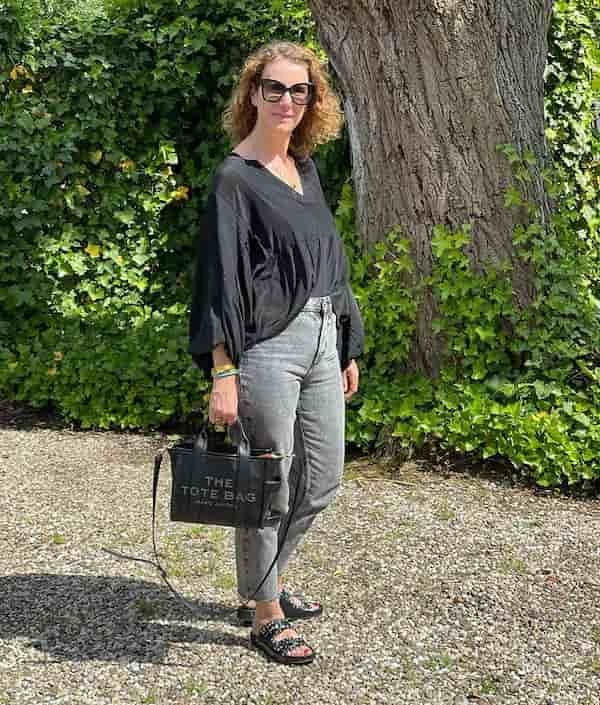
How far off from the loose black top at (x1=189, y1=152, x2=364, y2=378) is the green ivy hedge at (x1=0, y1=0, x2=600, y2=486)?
2.38 metres

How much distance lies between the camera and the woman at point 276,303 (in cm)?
304

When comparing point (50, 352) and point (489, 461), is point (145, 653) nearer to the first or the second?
point (489, 461)

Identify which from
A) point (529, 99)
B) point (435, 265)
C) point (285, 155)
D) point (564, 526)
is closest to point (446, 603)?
point (564, 526)

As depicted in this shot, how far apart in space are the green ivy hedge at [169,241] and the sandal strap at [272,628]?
2161 millimetres

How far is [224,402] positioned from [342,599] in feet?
4.05

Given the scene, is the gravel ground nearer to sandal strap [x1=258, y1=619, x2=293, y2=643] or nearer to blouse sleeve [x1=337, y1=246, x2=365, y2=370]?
sandal strap [x1=258, y1=619, x2=293, y2=643]

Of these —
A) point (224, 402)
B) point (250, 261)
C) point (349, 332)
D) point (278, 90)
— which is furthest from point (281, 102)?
point (224, 402)

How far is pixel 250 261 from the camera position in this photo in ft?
10.2

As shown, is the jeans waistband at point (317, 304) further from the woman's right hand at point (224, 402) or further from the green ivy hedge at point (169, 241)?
the green ivy hedge at point (169, 241)

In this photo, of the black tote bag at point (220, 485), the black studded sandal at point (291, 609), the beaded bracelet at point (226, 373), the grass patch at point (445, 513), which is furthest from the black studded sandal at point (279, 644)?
the grass patch at point (445, 513)

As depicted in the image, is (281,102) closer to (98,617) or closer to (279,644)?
(279,644)

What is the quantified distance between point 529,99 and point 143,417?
2977 mm

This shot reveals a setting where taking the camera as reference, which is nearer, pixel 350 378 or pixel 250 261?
pixel 250 261

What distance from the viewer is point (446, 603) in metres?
3.85
